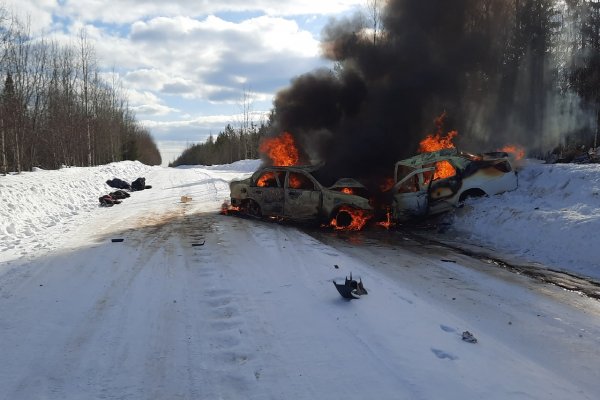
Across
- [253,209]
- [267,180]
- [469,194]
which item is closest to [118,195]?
[253,209]

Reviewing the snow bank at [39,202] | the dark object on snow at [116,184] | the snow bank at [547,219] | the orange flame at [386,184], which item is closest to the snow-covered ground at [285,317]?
the snow bank at [547,219]

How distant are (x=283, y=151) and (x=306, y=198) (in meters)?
5.58

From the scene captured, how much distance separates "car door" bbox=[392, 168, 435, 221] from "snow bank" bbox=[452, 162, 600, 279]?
1.00 metres

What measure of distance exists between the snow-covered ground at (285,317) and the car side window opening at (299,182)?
1839 millimetres

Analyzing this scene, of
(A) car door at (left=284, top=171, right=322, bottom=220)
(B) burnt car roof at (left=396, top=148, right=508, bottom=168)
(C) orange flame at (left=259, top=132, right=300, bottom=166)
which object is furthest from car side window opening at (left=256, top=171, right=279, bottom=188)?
(C) orange flame at (left=259, top=132, right=300, bottom=166)

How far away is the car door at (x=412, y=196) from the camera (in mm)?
12406

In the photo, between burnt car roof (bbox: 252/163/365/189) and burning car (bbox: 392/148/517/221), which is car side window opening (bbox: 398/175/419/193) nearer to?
burning car (bbox: 392/148/517/221)

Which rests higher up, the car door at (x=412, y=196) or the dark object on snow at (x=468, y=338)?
the car door at (x=412, y=196)

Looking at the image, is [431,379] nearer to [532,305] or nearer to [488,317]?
[488,317]

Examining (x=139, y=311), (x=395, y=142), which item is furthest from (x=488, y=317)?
(x=395, y=142)

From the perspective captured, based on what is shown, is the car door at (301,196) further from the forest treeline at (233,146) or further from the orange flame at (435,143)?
the forest treeline at (233,146)

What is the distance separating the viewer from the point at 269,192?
41.1 feet

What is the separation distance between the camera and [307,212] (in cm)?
1196

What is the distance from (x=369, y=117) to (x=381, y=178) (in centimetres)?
311
